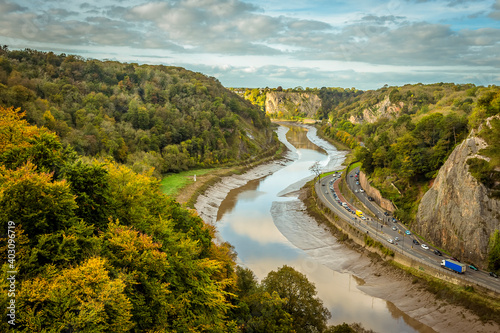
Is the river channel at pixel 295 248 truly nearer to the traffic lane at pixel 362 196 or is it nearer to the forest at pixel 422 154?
the traffic lane at pixel 362 196

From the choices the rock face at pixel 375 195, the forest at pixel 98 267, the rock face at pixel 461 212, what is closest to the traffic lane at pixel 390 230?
the rock face at pixel 375 195

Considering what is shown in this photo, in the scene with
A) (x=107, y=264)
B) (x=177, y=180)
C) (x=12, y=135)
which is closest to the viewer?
(x=107, y=264)

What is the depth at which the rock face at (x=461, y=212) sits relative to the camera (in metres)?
30.8

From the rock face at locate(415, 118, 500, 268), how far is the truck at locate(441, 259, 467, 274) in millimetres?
2434

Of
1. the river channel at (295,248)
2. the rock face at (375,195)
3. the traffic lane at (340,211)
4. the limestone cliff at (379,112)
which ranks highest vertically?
the limestone cliff at (379,112)

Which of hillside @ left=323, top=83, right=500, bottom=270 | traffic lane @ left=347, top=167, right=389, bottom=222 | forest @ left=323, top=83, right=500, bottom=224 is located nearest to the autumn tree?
hillside @ left=323, top=83, right=500, bottom=270

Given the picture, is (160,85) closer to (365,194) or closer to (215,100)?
(215,100)

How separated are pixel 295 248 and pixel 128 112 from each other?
59.0 meters

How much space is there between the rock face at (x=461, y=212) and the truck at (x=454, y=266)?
243 centimetres

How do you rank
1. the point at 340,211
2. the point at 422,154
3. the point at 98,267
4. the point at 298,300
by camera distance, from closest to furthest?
the point at 98,267, the point at 298,300, the point at 422,154, the point at 340,211

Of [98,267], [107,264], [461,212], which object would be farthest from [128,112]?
[98,267]

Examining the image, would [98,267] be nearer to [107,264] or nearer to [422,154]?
A: [107,264]

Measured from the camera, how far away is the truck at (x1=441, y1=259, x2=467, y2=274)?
2969 cm

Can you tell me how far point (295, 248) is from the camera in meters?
41.5
